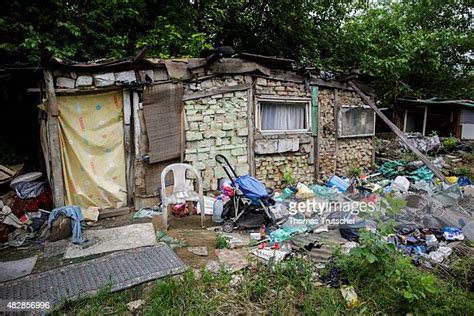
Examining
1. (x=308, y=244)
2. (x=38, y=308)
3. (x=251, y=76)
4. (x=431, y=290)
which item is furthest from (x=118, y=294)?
(x=251, y=76)

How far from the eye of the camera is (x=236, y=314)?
2.84 metres

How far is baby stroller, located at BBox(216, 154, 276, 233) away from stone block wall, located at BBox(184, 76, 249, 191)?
5.14 ft

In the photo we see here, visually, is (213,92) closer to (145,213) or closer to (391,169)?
(145,213)

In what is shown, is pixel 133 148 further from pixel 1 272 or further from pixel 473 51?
pixel 473 51

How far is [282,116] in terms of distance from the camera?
25.3ft

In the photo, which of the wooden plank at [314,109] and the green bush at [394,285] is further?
the wooden plank at [314,109]

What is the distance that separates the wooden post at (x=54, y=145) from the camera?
16.5ft

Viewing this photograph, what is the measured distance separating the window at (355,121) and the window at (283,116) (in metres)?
1.33

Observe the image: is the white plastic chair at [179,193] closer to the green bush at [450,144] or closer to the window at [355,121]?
the window at [355,121]

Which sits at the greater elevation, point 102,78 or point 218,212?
point 102,78

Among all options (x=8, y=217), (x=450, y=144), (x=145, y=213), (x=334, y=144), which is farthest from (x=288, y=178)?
(x=450, y=144)

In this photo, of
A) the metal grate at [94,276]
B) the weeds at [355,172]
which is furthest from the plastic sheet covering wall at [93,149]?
the weeds at [355,172]

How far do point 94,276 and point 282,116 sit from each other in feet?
18.7

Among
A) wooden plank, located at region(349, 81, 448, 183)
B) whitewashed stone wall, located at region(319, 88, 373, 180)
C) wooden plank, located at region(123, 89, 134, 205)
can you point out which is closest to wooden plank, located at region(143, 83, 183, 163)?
wooden plank, located at region(123, 89, 134, 205)
